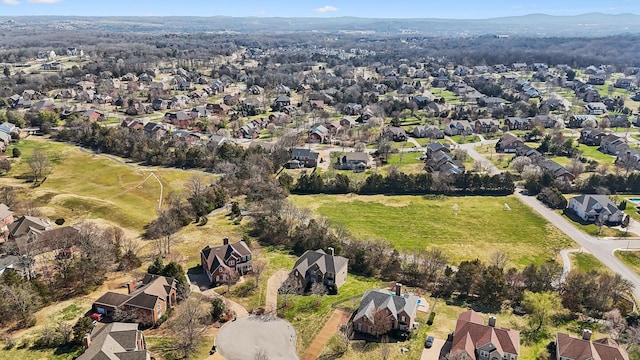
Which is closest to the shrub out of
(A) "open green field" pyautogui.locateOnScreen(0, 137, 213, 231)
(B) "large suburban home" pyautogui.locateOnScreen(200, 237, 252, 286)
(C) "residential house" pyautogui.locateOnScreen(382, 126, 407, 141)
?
(B) "large suburban home" pyautogui.locateOnScreen(200, 237, 252, 286)

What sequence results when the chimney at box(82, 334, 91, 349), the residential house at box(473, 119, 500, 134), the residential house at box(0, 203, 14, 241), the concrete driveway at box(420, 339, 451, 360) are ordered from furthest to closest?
the residential house at box(473, 119, 500, 134), the residential house at box(0, 203, 14, 241), the concrete driveway at box(420, 339, 451, 360), the chimney at box(82, 334, 91, 349)

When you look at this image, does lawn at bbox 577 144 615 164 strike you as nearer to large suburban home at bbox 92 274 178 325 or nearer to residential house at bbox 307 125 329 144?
residential house at bbox 307 125 329 144

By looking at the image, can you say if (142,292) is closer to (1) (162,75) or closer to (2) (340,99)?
(2) (340,99)

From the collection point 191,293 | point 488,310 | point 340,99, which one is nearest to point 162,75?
point 340,99

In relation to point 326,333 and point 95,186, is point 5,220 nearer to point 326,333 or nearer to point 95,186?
point 95,186

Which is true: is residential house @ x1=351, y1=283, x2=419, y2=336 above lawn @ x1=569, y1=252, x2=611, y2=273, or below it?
above

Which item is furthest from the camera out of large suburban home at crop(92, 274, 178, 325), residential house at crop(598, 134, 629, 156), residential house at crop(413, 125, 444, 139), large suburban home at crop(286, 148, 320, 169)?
residential house at crop(413, 125, 444, 139)

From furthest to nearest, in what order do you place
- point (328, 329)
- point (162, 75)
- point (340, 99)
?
point (162, 75) < point (340, 99) < point (328, 329)
